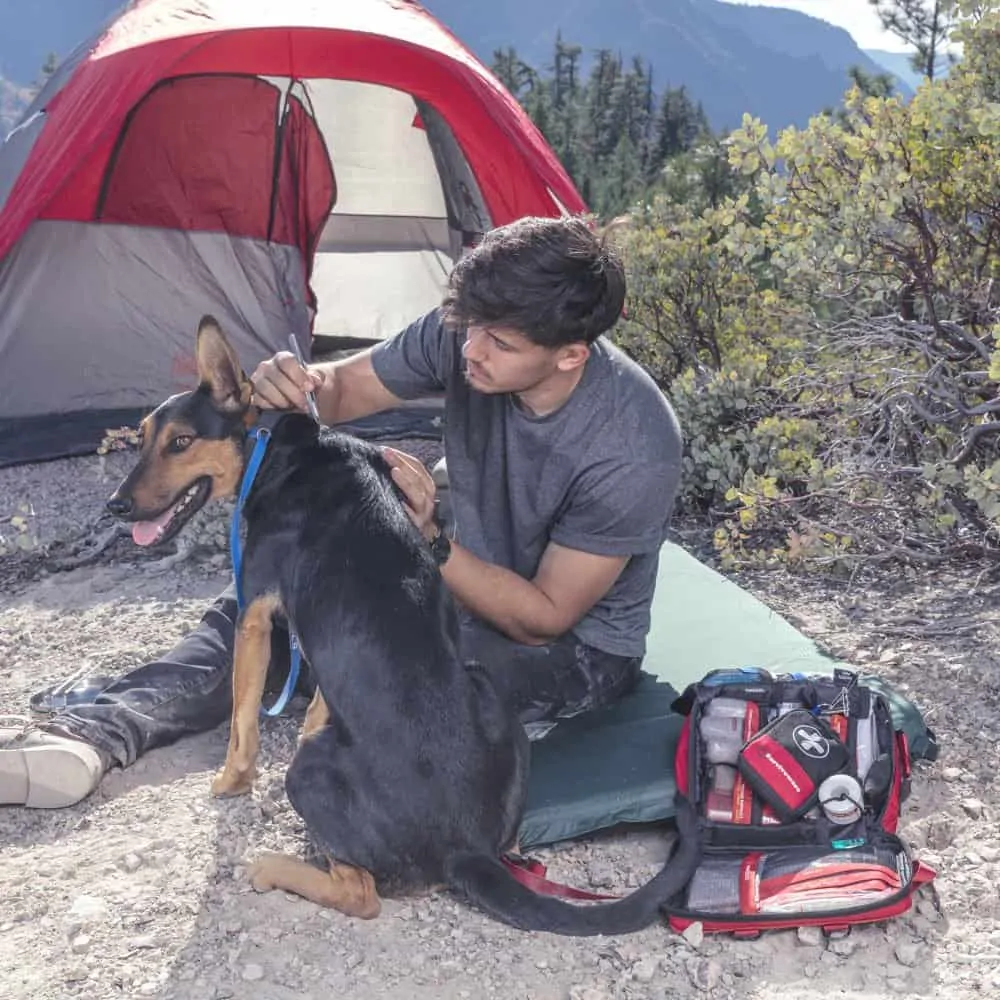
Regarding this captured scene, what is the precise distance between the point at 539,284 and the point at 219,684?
1.46 meters

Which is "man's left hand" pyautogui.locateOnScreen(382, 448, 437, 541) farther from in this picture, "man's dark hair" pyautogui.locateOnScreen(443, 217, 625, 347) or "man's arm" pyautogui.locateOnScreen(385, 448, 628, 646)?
"man's dark hair" pyautogui.locateOnScreen(443, 217, 625, 347)

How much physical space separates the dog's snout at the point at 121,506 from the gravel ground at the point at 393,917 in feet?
2.34

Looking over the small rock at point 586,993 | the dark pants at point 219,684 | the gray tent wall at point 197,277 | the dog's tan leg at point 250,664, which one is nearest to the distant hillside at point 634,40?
the gray tent wall at point 197,277

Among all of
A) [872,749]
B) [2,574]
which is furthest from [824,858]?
[2,574]

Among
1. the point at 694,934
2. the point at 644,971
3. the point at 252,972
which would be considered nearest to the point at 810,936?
the point at 694,934

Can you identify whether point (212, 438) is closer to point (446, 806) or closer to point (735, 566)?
point (446, 806)

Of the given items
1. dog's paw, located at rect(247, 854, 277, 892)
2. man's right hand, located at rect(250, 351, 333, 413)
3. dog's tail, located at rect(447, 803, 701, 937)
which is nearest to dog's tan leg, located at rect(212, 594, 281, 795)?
dog's paw, located at rect(247, 854, 277, 892)

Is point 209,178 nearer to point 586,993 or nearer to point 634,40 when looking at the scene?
point 586,993

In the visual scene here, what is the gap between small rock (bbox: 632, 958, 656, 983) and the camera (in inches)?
91.1

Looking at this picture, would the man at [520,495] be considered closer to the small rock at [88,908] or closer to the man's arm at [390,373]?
the man's arm at [390,373]

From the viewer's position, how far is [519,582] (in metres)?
2.81

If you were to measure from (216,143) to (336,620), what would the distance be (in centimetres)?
494

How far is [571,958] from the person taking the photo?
236 cm

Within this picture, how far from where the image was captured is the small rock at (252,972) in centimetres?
229
